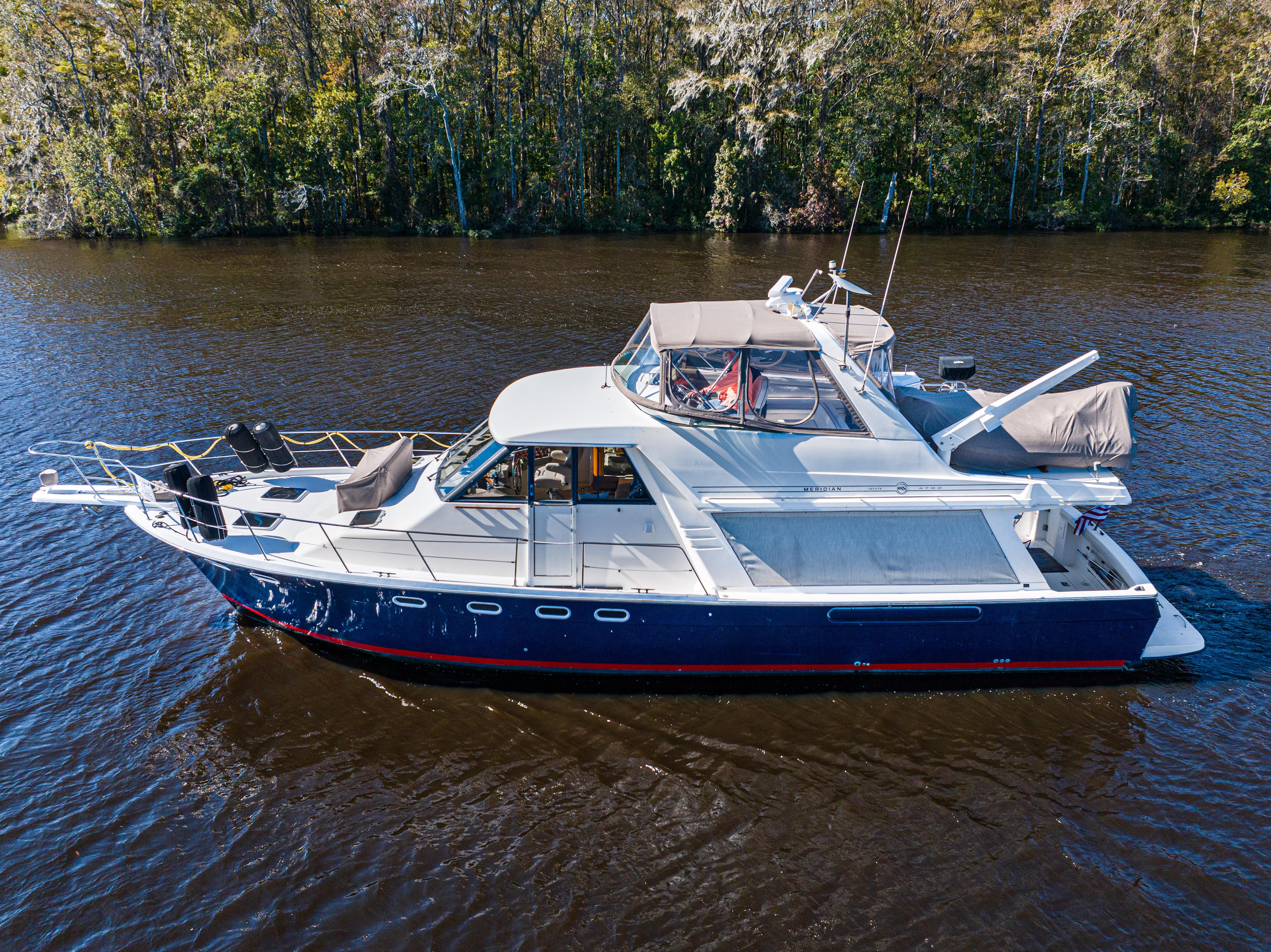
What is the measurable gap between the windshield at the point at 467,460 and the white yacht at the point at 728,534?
0.04 m

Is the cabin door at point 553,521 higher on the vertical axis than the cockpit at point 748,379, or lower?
lower

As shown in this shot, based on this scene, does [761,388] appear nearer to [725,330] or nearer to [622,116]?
[725,330]

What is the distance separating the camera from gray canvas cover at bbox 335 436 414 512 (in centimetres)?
952

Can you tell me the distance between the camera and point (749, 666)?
9.35m

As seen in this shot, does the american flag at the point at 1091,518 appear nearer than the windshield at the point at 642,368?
No

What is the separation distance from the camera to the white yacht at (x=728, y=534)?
350 inches

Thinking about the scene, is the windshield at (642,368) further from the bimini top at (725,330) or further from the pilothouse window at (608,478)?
the pilothouse window at (608,478)

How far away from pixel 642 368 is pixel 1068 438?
5.21 m

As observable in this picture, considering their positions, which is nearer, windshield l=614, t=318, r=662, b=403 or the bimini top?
the bimini top

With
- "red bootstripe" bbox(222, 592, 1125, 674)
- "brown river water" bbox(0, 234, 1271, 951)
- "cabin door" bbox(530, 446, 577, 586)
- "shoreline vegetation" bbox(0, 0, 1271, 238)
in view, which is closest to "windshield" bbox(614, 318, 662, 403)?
"cabin door" bbox(530, 446, 577, 586)

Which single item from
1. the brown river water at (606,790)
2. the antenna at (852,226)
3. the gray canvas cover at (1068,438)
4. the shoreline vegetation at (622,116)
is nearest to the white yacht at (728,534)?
the gray canvas cover at (1068,438)

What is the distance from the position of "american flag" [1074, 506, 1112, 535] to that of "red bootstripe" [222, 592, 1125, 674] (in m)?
1.67

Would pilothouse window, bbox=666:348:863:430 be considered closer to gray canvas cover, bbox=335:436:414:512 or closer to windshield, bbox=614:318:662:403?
windshield, bbox=614:318:662:403

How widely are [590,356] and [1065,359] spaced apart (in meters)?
13.6
